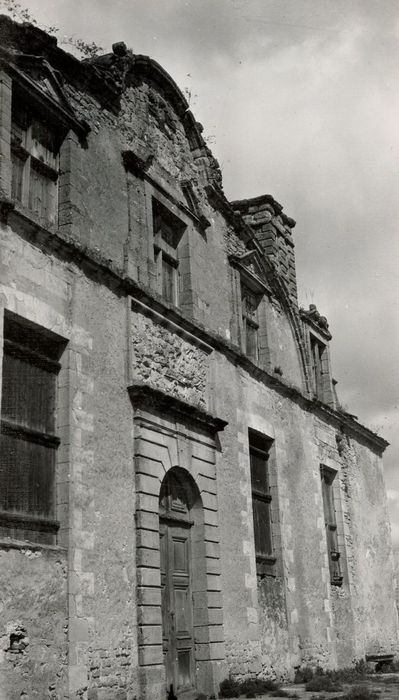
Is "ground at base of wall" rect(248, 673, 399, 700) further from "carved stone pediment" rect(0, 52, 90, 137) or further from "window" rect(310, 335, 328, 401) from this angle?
"carved stone pediment" rect(0, 52, 90, 137)

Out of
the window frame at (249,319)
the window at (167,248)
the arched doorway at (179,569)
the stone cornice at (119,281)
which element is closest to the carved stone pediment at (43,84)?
the stone cornice at (119,281)

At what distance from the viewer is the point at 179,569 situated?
9430 millimetres

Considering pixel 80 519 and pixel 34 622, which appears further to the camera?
pixel 80 519

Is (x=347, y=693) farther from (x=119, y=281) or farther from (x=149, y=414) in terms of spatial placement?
(x=119, y=281)

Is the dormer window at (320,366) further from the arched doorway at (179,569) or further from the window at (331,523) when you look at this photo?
the arched doorway at (179,569)

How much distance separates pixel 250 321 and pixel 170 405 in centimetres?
427

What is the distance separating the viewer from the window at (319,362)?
15953mm

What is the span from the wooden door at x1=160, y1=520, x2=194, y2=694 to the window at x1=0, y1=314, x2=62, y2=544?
217 centimetres

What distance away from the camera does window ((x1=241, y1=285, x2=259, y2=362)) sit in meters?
13.1

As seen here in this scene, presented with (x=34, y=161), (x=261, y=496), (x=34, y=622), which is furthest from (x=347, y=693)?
(x=34, y=161)

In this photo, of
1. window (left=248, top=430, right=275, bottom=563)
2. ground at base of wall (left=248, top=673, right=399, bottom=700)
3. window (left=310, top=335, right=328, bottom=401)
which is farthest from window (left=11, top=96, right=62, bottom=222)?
window (left=310, top=335, right=328, bottom=401)

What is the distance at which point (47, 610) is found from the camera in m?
6.90

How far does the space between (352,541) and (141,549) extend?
330 inches

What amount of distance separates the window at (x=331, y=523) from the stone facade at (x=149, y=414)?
0.18 m
